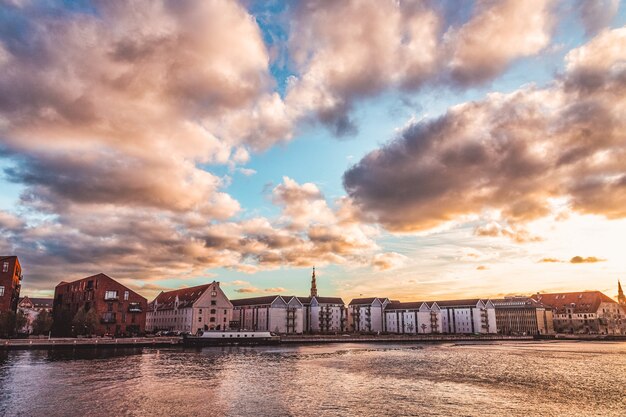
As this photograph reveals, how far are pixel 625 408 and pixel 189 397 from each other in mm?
39246

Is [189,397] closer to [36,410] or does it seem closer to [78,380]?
[36,410]

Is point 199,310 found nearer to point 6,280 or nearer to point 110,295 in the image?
point 110,295

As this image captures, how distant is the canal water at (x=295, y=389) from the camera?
126 feet

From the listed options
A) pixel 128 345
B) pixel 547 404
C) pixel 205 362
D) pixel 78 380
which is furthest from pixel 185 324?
pixel 547 404

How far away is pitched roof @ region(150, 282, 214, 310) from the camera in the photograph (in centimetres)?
15262

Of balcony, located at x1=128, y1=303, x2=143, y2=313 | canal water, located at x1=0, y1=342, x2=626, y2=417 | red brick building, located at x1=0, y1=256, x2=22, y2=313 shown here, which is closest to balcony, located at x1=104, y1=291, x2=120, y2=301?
balcony, located at x1=128, y1=303, x2=143, y2=313

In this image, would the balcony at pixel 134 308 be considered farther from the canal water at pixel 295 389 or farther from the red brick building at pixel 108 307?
the canal water at pixel 295 389

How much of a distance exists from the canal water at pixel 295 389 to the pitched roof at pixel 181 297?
7716 cm

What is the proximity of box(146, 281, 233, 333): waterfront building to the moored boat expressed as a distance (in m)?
15.5

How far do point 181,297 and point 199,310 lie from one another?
697 inches

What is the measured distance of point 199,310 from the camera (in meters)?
148

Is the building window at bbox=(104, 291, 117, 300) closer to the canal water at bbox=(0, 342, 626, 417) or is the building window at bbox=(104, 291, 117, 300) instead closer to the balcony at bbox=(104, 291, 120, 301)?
the balcony at bbox=(104, 291, 120, 301)

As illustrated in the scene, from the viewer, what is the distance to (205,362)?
78000 millimetres

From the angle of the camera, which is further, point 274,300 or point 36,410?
point 274,300
